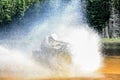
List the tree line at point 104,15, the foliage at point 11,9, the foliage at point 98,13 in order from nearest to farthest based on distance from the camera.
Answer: the foliage at point 98,13
the tree line at point 104,15
the foliage at point 11,9

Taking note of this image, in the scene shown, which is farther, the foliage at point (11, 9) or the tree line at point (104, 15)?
the foliage at point (11, 9)

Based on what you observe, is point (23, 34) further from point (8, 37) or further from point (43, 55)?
point (43, 55)

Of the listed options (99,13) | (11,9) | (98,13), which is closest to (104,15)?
(99,13)

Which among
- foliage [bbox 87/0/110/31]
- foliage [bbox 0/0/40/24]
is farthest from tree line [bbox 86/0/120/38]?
foliage [bbox 0/0/40/24]

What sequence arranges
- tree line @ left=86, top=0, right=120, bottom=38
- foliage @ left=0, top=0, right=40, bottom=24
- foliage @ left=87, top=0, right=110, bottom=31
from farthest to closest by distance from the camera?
foliage @ left=0, top=0, right=40, bottom=24
tree line @ left=86, top=0, right=120, bottom=38
foliage @ left=87, top=0, right=110, bottom=31

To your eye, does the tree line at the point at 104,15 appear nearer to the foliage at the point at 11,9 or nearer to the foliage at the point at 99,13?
the foliage at the point at 99,13

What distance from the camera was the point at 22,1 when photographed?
7269cm

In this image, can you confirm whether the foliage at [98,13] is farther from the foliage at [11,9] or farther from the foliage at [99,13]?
the foliage at [11,9]

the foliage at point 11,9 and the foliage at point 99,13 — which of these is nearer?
the foliage at point 99,13

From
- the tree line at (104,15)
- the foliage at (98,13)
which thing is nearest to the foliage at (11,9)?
the tree line at (104,15)

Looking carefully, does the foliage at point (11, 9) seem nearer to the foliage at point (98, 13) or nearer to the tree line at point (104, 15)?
the tree line at point (104, 15)

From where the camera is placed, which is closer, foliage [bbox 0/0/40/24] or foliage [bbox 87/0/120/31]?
foliage [bbox 87/0/120/31]

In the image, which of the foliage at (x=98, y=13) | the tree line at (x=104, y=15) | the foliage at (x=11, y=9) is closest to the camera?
the foliage at (x=98, y=13)

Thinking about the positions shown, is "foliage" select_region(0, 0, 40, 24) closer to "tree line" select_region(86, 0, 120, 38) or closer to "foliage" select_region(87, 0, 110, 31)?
"tree line" select_region(86, 0, 120, 38)
